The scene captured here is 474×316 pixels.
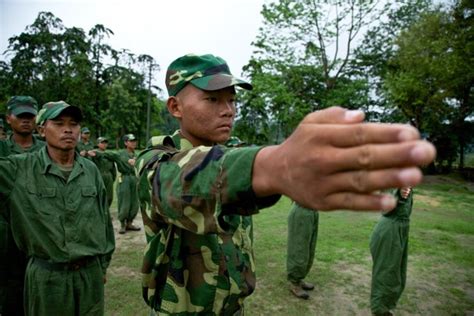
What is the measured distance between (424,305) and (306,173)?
5.02m

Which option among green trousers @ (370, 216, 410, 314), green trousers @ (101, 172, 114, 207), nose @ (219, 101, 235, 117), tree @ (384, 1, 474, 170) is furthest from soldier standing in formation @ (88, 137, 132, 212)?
tree @ (384, 1, 474, 170)

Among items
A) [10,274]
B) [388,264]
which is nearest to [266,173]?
[10,274]

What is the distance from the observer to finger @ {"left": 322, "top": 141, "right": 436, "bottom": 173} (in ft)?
1.94

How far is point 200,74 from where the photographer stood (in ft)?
4.91

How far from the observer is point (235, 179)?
842 mm

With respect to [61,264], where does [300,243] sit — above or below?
below

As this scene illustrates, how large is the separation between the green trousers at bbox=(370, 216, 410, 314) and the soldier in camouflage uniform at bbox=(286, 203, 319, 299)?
94 cm

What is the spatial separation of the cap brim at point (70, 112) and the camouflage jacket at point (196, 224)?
1.80 metres

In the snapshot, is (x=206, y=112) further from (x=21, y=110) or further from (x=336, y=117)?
(x=21, y=110)

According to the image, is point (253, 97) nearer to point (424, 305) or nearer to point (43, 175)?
point (424, 305)

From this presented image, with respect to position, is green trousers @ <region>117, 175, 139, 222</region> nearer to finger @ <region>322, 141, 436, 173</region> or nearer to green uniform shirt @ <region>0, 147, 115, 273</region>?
green uniform shirt @ <region>0, 147, 115, 273</region>

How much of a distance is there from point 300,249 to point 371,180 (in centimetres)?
425

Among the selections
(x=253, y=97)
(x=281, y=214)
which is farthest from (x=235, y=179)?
(x=253, y=97)

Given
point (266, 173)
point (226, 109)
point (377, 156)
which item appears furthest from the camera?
point (226, 109)
